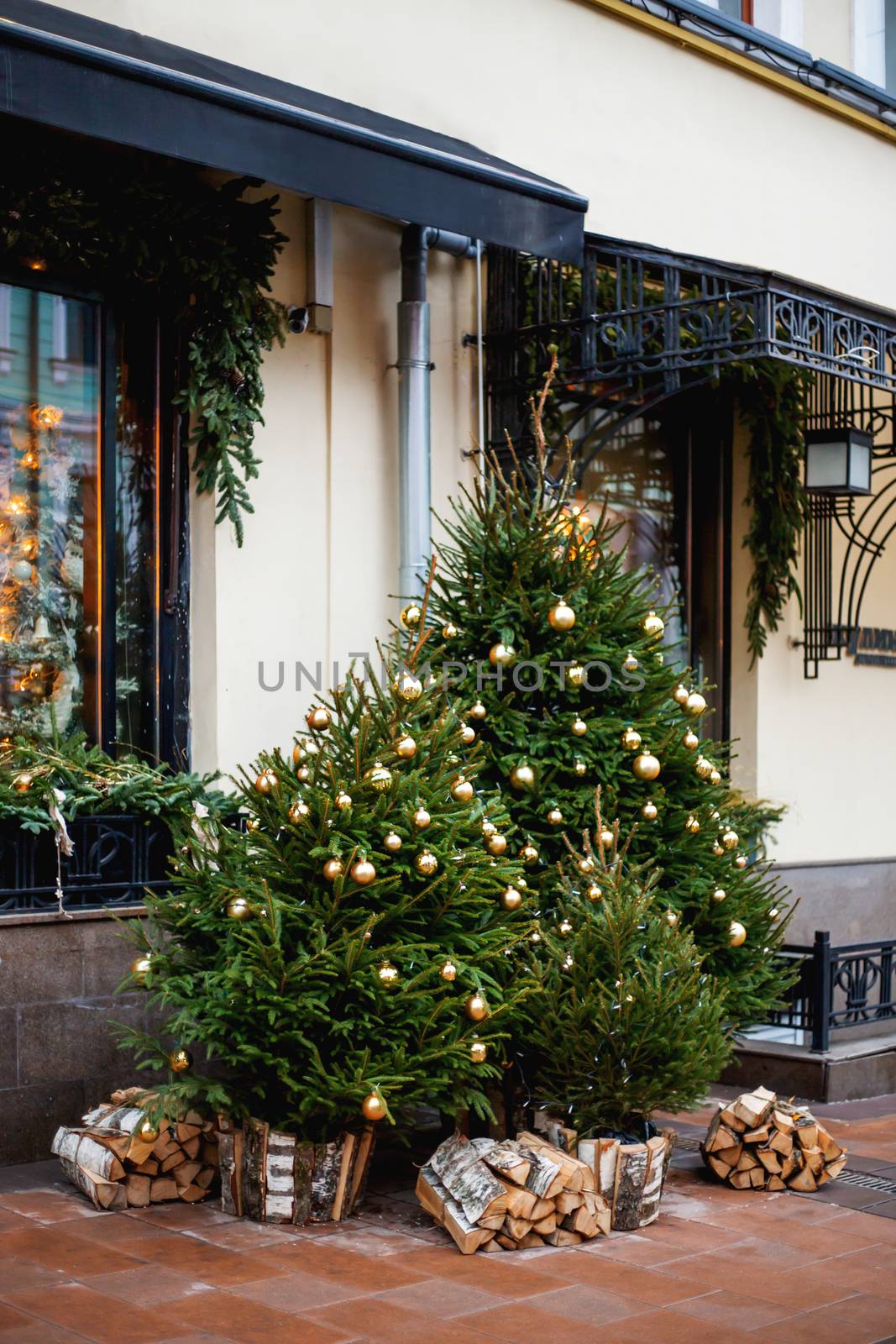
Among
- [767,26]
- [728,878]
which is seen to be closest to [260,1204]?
[728,878]

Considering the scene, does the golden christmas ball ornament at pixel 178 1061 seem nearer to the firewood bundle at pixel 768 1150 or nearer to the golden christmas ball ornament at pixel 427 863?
the golden christmas ball ornament at pixel 427 863

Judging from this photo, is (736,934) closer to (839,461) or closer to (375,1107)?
(375,1107)

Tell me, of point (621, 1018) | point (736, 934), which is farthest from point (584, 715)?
point (621, 1018)

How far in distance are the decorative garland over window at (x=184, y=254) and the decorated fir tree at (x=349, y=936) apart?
2.12 meters

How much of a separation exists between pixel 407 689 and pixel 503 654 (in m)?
0.74

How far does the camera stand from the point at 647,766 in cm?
643

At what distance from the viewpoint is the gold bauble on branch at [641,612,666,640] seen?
263 inches

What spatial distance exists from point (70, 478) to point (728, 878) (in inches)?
142

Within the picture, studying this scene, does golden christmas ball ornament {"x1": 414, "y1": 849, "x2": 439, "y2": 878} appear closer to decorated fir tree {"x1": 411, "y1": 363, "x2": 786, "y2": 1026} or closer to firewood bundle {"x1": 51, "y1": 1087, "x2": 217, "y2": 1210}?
decorated fir tree {"x1": 411, "y1": 363, "x2": 786, "y2": 1026}

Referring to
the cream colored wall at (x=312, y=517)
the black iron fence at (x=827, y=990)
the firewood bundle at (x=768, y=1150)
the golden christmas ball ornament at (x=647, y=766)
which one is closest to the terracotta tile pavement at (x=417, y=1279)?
the firewood bundle at (x=768, y=1150)

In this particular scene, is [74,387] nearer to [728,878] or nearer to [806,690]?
[728,878]

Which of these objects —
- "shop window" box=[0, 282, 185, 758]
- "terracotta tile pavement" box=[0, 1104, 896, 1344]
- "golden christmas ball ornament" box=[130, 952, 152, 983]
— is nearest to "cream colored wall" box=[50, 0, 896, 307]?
"shop window" box=[0, 282, 185, 758]

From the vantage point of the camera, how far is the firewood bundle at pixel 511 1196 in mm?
5270

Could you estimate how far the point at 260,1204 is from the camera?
5.51 metres
